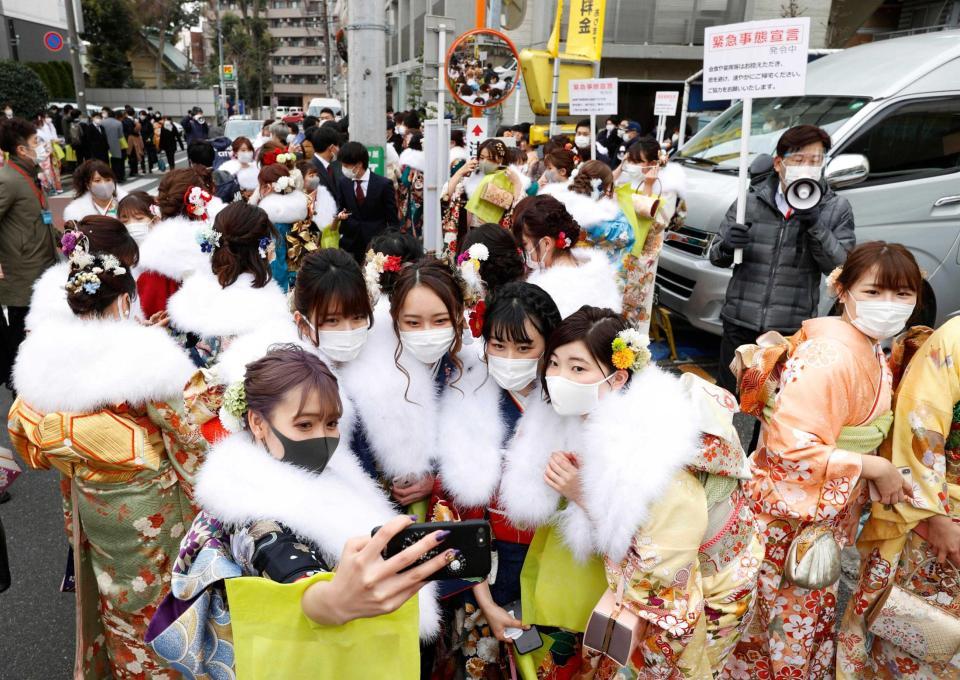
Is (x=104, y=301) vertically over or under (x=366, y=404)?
over

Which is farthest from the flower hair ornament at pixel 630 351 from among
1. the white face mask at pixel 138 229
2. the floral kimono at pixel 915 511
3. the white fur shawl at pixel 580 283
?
the white face mask at pixel 138 229

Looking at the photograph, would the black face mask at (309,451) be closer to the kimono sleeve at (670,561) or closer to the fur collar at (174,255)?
the kimono sleeve at (670,561)

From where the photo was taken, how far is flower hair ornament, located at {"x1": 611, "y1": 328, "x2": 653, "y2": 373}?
5.87 ft

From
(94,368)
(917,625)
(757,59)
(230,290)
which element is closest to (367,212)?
(230,290)

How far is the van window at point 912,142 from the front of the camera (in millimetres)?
5492

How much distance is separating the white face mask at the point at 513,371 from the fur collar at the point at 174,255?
224 centimetres

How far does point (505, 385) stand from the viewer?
2.20m

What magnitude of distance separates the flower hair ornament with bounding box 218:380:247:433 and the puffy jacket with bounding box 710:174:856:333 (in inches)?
128

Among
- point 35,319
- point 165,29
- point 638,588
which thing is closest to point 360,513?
point 638,588

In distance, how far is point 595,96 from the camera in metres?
8.31

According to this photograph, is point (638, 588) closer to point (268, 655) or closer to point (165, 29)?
point (268, 655)

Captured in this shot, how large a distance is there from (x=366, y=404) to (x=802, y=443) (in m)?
1.44

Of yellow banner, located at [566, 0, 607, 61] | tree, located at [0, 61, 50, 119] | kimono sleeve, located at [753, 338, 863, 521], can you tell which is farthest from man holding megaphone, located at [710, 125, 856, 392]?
tree, located at [0, 61, 50, 119]

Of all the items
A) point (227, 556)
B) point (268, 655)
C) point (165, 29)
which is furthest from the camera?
point (165, 29)
